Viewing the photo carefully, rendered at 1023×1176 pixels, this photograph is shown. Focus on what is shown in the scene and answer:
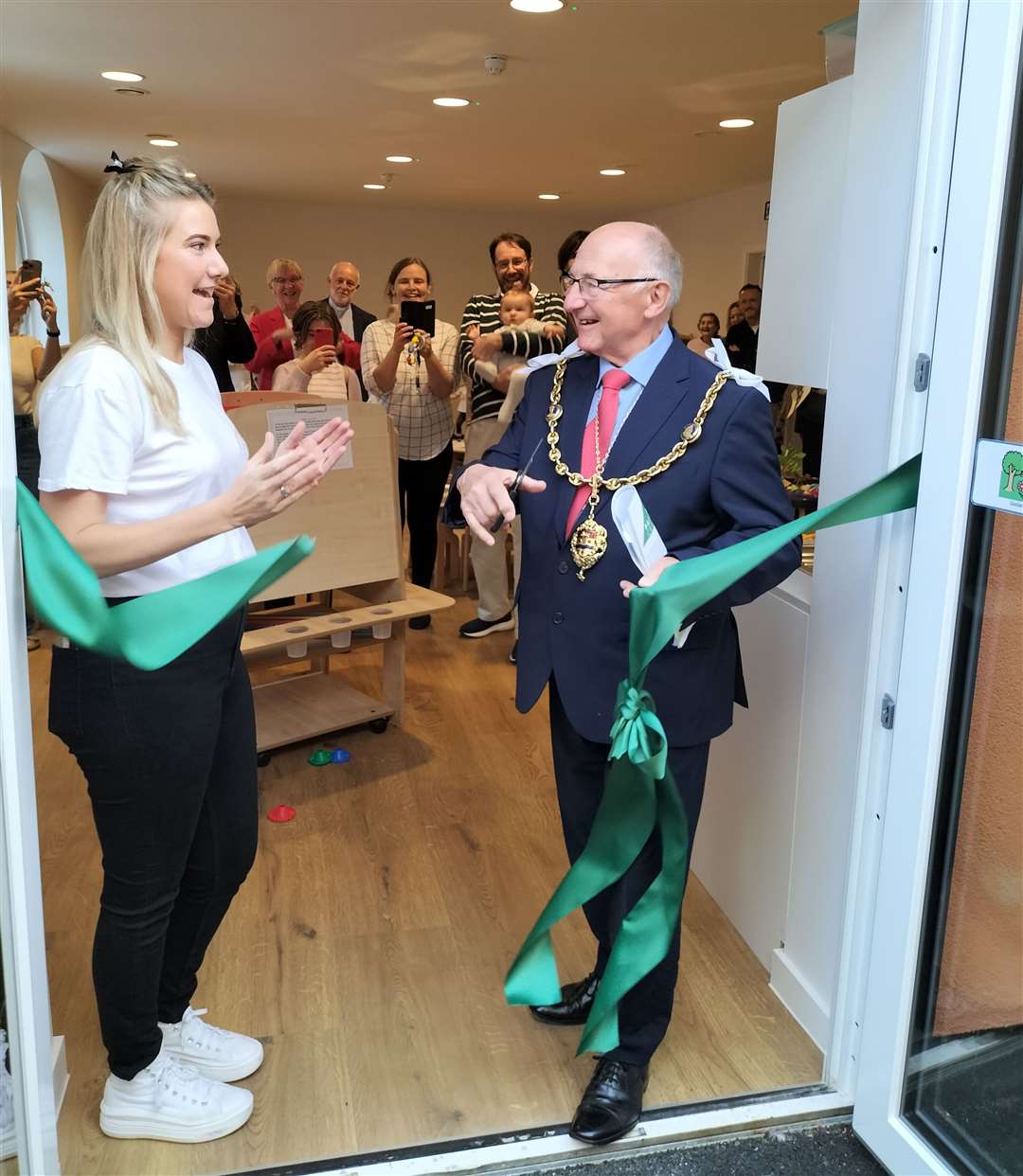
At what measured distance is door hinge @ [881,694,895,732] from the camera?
5.96ft

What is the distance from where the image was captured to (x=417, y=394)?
4.91 metres

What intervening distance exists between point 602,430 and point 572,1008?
117 centimetres

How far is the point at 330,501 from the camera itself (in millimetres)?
3469

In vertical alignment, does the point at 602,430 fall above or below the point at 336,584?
above

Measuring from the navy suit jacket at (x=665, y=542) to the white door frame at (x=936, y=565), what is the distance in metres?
0.23

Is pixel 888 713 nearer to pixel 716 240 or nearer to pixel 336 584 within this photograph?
pixel 336 584

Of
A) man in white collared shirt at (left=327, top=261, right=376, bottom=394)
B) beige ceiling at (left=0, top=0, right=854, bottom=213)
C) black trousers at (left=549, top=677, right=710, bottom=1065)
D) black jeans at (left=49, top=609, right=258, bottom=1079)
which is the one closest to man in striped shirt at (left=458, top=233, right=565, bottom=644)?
man in white collared shirt at (left=327, top=261, right=376, bottom=394)

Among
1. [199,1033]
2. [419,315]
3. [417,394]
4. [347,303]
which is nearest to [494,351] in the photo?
[419,315]

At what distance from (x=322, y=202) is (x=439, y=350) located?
8.50 meters

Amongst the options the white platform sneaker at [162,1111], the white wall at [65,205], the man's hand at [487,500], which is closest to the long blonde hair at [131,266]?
the man's hand at [487,500]

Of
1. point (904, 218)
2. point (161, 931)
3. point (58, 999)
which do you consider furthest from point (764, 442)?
point (58, 999)

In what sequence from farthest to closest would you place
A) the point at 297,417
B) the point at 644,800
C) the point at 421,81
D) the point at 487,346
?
the point at 421,81 < the point at 487,346 < the point at 297,417 < the point at 644,800

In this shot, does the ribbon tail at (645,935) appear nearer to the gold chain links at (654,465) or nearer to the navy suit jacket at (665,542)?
the navy suit jacket at (665,542)

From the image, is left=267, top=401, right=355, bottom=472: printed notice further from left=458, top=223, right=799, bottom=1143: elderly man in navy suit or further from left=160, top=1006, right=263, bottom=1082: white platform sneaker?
left=160, top=1006, right=263, bottom=1082: white platform sneaker
